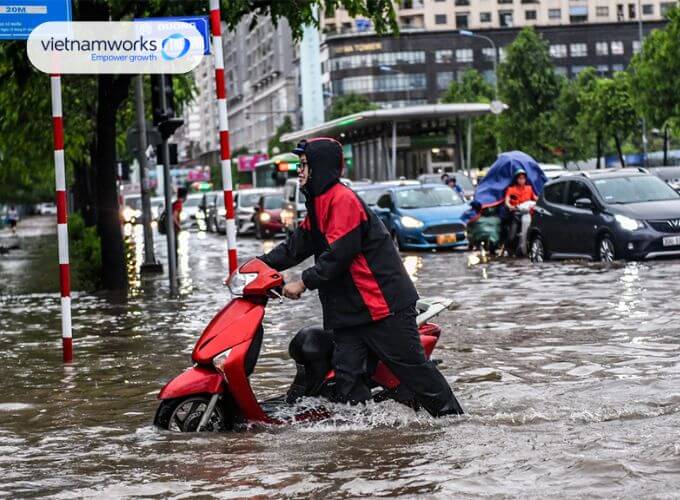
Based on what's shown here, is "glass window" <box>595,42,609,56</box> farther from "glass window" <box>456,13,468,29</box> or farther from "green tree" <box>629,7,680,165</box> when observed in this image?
"green tree" <box>629,7,680,165</box>

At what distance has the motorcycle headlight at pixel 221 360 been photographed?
7.59 m

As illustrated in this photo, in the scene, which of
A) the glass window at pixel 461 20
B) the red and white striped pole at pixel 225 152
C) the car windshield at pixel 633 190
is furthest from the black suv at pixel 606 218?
the glass window at pixel 461 20

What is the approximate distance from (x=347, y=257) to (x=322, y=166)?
0.51 metres

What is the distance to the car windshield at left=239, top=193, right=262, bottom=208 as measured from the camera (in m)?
50.3

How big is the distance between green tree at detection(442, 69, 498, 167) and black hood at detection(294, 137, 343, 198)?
254ft

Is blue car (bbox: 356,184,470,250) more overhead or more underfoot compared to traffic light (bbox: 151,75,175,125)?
more underfoot

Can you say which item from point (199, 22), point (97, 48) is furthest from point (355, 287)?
point (199, 22)

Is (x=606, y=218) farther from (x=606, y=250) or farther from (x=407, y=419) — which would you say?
(x=407, y=419)

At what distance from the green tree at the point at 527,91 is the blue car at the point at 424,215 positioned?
1904 inches

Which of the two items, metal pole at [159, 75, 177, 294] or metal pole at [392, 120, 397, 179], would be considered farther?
metal pole at [392, 120, 397, 179]

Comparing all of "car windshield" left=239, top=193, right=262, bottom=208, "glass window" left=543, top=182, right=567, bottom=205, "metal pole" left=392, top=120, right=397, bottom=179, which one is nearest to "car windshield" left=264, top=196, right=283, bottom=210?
"car windshield" left=239, top=193, right=262, bottom=208

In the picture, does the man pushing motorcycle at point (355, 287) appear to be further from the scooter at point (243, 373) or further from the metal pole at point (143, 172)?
the metal pole at point (143, 172)

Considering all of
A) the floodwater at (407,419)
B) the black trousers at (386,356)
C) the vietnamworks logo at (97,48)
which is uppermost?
the vietnamworks logo at (97,48)

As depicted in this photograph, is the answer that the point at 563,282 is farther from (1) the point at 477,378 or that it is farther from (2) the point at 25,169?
(2) the point at 25,169
